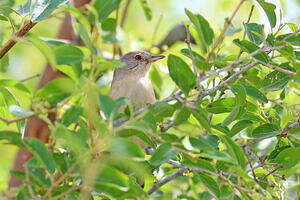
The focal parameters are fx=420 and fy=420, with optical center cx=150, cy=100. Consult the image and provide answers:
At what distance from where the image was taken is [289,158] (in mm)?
2670

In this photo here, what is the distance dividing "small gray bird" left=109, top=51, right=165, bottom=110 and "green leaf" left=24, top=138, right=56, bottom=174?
79.8 inches

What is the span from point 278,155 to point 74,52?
150 cm

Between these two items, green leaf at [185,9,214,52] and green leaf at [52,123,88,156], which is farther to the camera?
green leaf at [185,9,214,52]

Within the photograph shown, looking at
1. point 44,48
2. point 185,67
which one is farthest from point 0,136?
point 185,67

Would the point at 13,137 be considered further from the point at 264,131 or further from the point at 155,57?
the point at 155,57

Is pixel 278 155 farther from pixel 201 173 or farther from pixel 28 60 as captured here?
pixel 28 60

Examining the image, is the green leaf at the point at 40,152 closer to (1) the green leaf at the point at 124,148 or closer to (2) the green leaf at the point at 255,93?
(1) the green leaf at the point at 124,148

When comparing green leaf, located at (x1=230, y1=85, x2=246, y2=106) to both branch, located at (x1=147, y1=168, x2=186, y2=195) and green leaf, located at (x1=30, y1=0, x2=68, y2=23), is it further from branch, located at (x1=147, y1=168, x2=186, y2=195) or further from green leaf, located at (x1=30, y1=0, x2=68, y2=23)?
green leaf, located at (x1=30, y1=0, x2=68, y2=23)

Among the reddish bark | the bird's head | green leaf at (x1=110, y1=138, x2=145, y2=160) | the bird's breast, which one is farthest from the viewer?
the bird's head

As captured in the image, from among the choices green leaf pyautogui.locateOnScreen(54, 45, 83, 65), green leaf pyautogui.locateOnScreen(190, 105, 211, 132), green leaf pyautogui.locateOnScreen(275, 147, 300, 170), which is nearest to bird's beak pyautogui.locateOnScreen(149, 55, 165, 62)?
green leaf pyautogui.locateOnScreen(275, 147, 300, 170)

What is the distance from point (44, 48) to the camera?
2014mm

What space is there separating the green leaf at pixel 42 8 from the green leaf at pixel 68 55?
1.32ft

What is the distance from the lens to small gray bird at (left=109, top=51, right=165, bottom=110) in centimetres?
438

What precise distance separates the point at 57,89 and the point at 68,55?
7.0 inches
